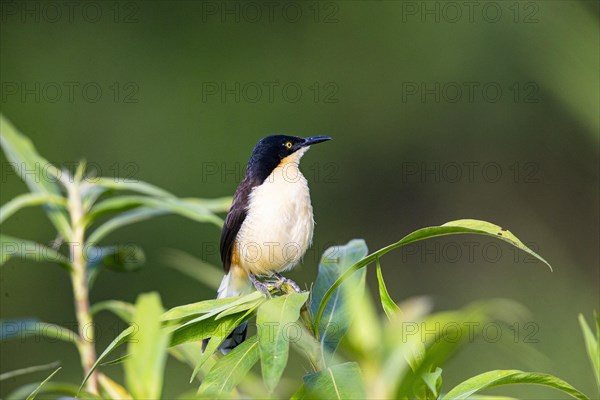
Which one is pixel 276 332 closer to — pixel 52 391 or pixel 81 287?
pixel 52 391

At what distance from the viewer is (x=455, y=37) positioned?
993 cm

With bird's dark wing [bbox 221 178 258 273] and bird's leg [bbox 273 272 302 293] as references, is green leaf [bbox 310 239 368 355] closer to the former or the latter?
bird's leg [bbox 273 272 302 293]

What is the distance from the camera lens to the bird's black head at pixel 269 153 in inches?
139

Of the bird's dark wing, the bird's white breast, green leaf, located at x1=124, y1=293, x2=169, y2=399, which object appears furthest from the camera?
the bird's dark wing

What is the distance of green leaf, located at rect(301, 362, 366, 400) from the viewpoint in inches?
48.9

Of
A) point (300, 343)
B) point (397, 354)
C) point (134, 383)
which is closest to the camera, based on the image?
point (134, 383)

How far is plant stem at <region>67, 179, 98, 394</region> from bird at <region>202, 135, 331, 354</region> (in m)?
0.83

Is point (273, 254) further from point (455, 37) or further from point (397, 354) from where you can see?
point (455, 37)

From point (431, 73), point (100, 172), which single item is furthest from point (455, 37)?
point (100, 172)

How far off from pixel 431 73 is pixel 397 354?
9265 mm

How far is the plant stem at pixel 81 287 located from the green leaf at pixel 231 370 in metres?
0.49

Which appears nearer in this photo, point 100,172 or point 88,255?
point 88,255

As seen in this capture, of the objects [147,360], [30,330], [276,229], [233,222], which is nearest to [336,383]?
[147,360]

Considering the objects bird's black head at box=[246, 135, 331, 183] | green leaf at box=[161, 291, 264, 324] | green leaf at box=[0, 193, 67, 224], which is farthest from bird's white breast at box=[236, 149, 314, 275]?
green leaf at box=[161, 291, 264, 324]
